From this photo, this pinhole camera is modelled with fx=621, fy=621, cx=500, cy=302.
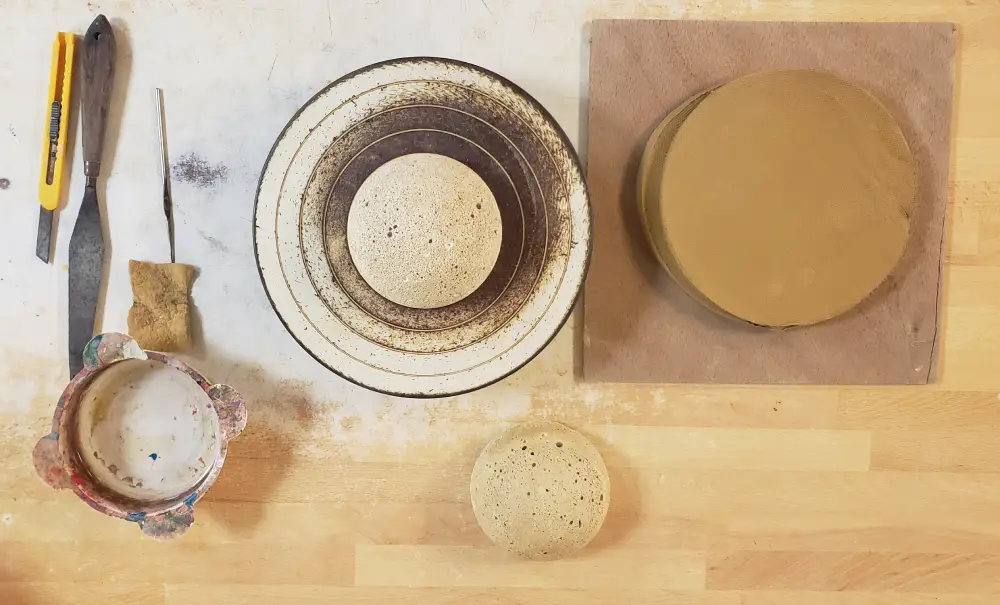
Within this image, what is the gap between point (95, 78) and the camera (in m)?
0.70

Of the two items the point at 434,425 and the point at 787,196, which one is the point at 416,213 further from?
the point at 787,196

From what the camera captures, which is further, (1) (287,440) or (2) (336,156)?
(1) (287,440)

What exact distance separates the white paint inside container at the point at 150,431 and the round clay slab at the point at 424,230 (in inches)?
11.1

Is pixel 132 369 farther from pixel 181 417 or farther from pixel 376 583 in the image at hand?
Result: pixel 376 583

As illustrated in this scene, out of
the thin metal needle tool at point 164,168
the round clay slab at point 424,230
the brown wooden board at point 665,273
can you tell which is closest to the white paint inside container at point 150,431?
the thin metal needle tool at point 164,168

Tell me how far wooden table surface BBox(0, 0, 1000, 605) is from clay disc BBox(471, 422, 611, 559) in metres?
0.07

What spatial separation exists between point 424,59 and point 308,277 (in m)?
0.25

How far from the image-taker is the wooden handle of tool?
70cm

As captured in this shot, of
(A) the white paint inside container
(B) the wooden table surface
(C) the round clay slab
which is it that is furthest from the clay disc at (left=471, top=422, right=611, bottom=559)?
(A) the white paint inside container

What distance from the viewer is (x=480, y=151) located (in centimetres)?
65

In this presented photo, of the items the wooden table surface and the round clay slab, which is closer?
the round clay slab

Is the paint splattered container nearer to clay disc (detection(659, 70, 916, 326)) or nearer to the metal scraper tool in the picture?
the metal scraper tool

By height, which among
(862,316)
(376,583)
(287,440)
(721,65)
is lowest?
(376,583)

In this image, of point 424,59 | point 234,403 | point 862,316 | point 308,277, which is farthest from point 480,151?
point 862,316
